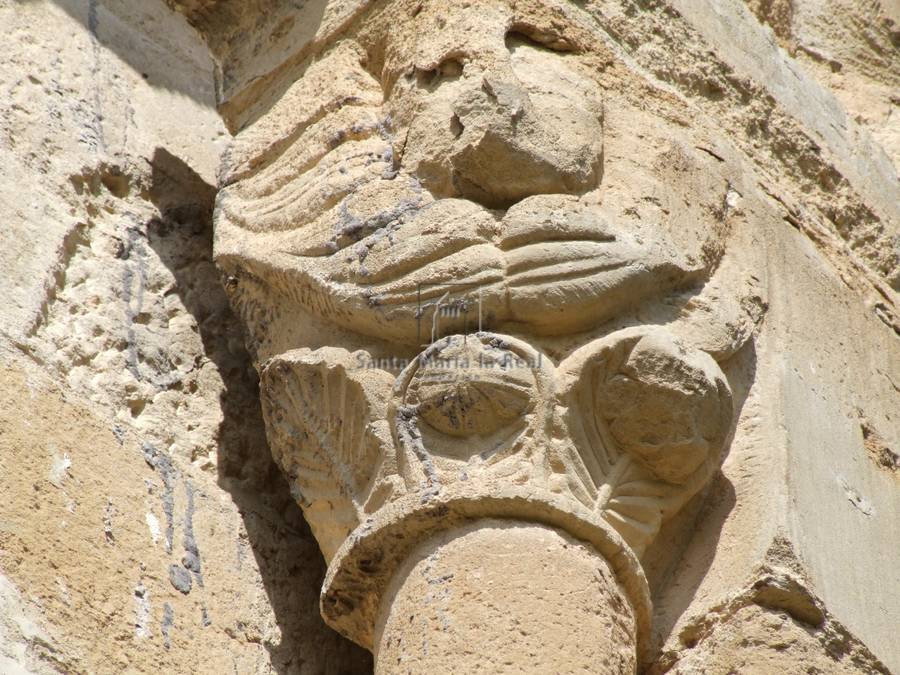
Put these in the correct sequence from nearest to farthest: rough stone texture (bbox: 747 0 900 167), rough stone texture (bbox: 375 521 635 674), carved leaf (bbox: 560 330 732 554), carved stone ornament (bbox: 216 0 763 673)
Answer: rough stone texture (bbox: 375 521 635 674) < carved stone ornament (bbox: 216 0 763 673) < carved leaf (bbox: 560 330 732 554) < rough stone texture (bbox: 747 0 900 167)

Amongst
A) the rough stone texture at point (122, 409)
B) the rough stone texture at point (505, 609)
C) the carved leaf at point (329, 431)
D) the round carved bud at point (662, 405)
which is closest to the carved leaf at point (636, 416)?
the round carved bud at point (662, 405)

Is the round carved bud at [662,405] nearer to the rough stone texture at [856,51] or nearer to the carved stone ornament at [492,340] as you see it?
the carved stone ornament at [492,340]

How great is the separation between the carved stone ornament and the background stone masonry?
0.18 meters

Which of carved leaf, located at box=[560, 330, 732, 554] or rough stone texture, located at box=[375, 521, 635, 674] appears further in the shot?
carved leaf, located at box=[560, 330, 732, 554]

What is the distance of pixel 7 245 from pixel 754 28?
156 cm

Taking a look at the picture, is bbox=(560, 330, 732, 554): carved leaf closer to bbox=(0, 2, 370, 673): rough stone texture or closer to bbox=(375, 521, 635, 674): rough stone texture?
bbox=(375, 521, 635, 674): rough stone texture

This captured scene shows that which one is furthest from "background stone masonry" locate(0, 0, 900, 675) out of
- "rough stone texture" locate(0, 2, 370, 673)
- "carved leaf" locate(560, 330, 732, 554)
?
"carved leaf" locate(560, 330, 732, 554)

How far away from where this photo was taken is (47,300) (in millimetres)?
3025

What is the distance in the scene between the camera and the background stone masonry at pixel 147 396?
8.69 ft

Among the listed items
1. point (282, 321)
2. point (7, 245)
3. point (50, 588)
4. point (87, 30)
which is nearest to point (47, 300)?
point (7, 245)

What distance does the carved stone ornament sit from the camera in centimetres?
257

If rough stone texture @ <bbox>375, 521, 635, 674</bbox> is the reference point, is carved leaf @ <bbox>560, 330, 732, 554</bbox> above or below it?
above

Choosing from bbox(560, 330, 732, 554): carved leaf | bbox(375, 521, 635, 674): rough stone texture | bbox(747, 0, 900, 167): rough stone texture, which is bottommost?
bbox(375, 521, 635, 674): rough stone texture

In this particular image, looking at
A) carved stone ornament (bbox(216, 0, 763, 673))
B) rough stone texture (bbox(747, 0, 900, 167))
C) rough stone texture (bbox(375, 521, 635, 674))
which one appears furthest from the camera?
rough stone texture (bbox(747, 0, 900, 167))
